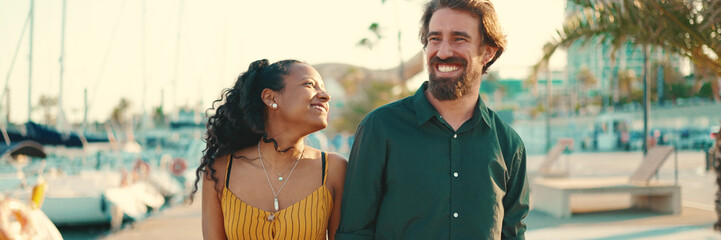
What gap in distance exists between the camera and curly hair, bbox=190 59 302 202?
2.74 m

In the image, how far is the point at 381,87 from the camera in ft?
129

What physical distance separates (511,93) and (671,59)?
166m

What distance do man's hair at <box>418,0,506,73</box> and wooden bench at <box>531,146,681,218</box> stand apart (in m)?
8.45

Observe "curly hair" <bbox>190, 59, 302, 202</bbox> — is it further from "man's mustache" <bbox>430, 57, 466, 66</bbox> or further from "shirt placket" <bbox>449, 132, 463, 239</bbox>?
"shirt placket" <bbox>449, 132, 463, 239</bbox>

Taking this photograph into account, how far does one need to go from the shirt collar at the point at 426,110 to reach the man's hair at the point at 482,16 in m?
0.26

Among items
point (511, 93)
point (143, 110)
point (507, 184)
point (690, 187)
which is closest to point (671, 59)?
point (507, 184)

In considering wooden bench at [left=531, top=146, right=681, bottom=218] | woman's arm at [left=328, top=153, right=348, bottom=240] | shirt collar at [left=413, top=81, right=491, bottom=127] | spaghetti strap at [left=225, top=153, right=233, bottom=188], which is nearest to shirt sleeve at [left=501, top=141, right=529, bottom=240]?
shirt collar at [left=413, top=81, right=491, bottom=127]

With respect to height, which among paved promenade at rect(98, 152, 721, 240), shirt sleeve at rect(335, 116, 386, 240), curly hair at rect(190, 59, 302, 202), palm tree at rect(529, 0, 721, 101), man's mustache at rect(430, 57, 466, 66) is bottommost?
paved promenade at rect(98, 152, 721, 240)

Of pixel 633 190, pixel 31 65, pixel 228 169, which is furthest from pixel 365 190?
pixel 31 65

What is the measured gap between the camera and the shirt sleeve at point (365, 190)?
2.36m

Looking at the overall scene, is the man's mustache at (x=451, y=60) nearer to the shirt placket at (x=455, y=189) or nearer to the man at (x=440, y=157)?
the man at (x=440, y=157)

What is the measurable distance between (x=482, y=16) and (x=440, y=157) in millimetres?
619

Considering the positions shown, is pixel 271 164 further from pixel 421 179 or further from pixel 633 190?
pixel 633 190

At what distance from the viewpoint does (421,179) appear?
2.37m
